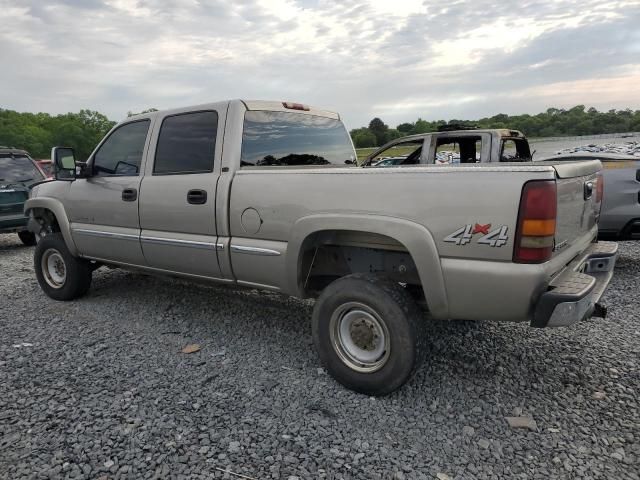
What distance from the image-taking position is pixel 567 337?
3.85 metres

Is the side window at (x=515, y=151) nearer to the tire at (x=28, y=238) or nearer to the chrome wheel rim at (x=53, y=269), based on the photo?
the chrome wheel rim at (x=53, y=269)

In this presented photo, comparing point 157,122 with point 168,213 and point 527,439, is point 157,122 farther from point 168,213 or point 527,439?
point 527,439

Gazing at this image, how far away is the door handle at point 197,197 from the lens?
362 cm

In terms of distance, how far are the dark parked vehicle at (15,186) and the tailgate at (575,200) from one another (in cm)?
870

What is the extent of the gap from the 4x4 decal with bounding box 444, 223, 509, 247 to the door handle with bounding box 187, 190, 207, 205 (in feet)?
6.46

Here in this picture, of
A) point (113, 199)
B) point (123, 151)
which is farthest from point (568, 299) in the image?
point (123, 151)

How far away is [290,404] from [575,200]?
220 centimetres

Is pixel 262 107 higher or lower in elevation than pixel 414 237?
higher

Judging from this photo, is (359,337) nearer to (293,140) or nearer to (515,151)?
(293,140)

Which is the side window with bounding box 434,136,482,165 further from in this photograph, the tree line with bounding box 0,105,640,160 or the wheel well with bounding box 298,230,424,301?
the tree line with bounding box 0,105,640,160

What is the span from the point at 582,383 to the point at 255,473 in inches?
89.3

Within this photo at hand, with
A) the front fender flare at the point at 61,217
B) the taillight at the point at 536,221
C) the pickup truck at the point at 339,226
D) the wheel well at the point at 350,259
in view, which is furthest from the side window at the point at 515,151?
the front fender flare at the point at 61,217

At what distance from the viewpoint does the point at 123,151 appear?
450 centimetres

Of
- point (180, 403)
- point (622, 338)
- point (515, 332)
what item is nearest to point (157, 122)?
point (180, 403)
